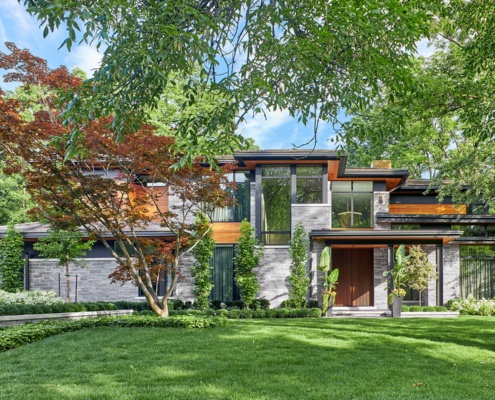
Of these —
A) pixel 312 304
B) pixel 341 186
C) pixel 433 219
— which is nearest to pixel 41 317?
pixel 312 304

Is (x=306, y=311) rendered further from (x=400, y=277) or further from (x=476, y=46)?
(x=476, y=46)

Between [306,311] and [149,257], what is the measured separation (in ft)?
18.2

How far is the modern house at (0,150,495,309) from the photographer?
18.5 m

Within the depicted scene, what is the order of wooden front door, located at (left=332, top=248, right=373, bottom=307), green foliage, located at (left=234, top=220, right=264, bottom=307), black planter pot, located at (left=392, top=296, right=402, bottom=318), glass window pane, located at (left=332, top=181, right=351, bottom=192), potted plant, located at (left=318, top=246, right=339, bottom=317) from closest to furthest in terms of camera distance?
1. black planter pot, located at (left=392, top=296, right=402, bottom=318)
2. potted plant, located at (left=318, top=246, right=339, bottom=317)
3. green foliage, located at (left=234, top=220, right=264, bottom=307)
4. glass window pane, located at (left=332, top=181, right=351, bottom=192)
5. wooden front door, located at (left=332, top=248, right=373, bottom=307)

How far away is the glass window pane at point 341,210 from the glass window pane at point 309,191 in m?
2.11

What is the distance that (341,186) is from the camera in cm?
2112

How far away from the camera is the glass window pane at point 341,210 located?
20938 millimetres

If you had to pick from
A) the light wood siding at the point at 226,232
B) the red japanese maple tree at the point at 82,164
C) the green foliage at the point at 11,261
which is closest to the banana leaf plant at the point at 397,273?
the light wood siding at the point at 226,232

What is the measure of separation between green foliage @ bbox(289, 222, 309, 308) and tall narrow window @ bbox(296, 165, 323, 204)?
1.14 meters

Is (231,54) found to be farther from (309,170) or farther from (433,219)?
(433,219)

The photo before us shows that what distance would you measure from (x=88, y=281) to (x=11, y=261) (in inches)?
112

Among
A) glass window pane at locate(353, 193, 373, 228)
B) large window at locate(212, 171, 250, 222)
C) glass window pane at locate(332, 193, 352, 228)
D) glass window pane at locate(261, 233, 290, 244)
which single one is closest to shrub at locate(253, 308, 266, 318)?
glass window pane at locate(261, 233, 290, 244)

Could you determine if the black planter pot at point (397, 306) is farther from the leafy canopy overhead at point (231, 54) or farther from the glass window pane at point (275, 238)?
the leafy canopy overhead at point (231, 54)

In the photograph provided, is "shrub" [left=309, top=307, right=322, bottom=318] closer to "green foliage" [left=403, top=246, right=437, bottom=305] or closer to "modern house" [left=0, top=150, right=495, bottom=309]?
"modern house" [left=0, top=150, right=495, bottom=309]
